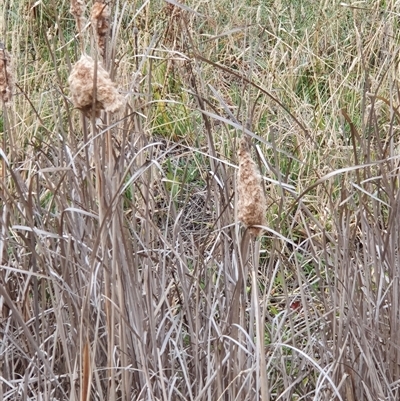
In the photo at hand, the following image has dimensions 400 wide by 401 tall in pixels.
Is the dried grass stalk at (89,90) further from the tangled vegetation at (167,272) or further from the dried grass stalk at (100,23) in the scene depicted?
the dried grass stalk at (100,23)

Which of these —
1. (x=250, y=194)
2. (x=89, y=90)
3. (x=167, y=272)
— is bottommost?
(x=167, y=272)

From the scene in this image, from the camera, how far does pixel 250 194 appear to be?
978mm

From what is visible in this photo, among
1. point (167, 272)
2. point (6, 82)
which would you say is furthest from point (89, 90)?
point (167, 272)

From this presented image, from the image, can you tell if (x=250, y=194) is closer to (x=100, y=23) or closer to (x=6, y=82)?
(x=100, y=23)

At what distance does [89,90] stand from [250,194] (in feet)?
0.79

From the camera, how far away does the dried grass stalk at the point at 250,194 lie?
0.98 m

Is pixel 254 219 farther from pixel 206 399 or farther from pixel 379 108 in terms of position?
pixel 379 108

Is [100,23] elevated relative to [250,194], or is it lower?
elevated

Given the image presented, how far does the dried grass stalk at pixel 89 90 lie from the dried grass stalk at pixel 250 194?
0.59 feet

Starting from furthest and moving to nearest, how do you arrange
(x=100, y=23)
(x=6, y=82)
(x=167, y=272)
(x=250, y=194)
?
1. (x=167, y=272)
2. (x=6, y=82)
3. (x=100, y=23)
4. (x=250, y=194)

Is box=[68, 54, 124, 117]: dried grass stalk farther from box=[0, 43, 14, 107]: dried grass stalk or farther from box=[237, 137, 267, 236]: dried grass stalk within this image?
box=[0, 43, 14, 107]: dried grass stalk

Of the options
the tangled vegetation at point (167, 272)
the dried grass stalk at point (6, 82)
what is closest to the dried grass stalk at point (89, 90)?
the tangled vegetation at point (167, 272)

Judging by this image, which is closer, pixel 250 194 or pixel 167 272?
pixel 250 194

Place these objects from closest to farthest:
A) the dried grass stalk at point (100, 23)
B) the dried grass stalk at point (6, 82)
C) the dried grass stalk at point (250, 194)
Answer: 1. the dried grass stalk at point (250, 194)
2. the dried grass stalk at point (100, 23)
3. the dried grass stalk at point (6, 82)
